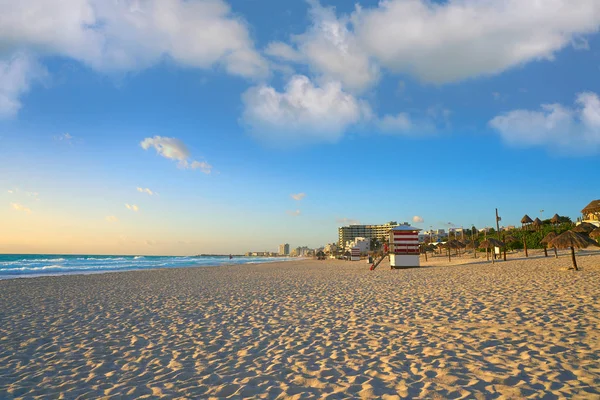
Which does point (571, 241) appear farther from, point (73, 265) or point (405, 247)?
point (73, 265)

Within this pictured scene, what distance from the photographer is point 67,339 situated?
672cm

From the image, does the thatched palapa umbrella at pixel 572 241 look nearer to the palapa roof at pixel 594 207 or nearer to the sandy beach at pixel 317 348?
the sandy beach at pixel 317 348

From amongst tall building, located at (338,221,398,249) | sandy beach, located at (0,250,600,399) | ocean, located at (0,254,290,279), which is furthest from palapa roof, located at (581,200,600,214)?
tall building, located at (338,221,398,249)

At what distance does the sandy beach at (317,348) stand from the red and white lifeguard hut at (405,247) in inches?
539

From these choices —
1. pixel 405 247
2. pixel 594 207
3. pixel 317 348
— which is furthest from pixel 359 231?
pixel 317 348

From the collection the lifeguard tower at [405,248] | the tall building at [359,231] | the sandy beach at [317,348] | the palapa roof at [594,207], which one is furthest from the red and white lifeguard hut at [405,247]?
the tall building at [359,231]

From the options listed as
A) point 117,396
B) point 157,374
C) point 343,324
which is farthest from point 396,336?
point 117,396

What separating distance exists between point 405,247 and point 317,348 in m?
19.7

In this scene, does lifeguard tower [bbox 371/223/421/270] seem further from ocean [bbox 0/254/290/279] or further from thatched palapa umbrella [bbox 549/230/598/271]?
ocean [bbox 0/254/290/279]

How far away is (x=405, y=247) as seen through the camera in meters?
24.2

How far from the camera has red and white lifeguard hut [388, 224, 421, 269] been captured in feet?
78.7

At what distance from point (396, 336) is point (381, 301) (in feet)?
12.2

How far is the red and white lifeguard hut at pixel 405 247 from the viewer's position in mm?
24000

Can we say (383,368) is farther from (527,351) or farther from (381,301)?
(381,301)
